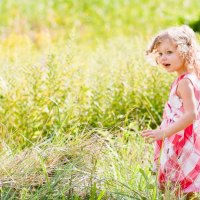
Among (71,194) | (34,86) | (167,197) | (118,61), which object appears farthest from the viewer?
(118,61)

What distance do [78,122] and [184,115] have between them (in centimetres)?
124

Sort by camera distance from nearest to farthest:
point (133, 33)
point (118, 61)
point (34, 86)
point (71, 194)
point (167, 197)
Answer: point (167, 197) → point (71, 194) → point (34, 86) → point (118, 61) → point (133, 33)

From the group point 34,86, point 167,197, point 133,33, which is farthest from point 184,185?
point 133,33

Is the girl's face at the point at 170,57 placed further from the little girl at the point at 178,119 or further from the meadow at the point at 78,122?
the meadow at the point at 78,122

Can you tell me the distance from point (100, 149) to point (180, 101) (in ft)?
1.68

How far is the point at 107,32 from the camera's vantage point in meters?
10.8

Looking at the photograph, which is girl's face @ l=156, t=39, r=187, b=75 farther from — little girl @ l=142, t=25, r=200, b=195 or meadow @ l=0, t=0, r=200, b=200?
meadow @ l=0, t=0, r=200, b=200

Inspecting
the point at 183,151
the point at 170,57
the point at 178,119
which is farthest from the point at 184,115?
the point at 170,57

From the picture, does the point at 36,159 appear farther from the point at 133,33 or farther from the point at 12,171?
the point at 133,33

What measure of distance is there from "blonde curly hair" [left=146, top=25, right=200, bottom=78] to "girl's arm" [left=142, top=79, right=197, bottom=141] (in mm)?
153

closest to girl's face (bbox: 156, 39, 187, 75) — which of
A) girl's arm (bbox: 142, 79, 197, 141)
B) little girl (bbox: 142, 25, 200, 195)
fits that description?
little girl (bbox: 142, 25, 200, 195)

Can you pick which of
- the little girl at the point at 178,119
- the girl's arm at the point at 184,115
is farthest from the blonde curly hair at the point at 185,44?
the girl's arm at the point at 184,115

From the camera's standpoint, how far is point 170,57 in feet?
13.2

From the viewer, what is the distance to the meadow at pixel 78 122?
3945 mm
